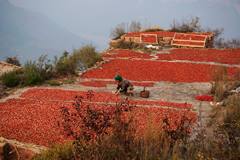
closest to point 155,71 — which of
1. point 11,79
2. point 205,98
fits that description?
point 205,98

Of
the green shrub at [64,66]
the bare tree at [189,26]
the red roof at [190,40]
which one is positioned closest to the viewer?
A: the green shrub at [64,66]

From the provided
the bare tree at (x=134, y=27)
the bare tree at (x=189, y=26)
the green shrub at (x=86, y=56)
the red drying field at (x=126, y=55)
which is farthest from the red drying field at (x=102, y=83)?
the bare tree at (x=134, y=27)

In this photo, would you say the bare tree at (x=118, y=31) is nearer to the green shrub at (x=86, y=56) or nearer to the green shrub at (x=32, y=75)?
the green shrub at (x=86, y=56)

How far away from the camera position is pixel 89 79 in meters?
23.0

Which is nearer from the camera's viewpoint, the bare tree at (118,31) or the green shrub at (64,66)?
the green shrub at (64,66)

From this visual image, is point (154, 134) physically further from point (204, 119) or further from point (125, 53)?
point (125, 53)

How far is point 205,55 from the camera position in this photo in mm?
32031

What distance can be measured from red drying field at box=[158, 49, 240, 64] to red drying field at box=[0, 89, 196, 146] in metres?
13.2

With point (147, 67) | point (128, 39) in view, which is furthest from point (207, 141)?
point (128, 39)

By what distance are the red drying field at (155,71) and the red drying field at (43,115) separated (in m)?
5.42

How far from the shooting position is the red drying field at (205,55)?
29828 millimetres

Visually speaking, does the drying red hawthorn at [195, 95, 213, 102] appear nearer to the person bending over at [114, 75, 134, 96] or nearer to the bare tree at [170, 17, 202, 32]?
the person bending over at [114, 75, 134, 96]

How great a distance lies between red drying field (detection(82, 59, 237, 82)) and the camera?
23.4 meters

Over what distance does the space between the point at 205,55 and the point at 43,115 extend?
1967cm
